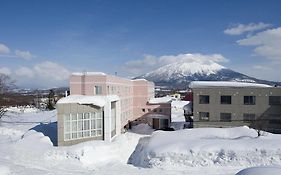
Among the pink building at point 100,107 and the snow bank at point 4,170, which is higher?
the pink building at point 100,107

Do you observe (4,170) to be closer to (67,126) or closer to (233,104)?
(67,126)

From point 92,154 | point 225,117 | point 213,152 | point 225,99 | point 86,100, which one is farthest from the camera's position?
point 225,117

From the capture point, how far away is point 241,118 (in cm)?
3241

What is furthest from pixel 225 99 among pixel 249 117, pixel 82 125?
pixel 82 125

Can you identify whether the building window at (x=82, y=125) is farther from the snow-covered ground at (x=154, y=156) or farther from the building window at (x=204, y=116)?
the building window at (x=204, y=116)

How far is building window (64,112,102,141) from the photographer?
26.4m

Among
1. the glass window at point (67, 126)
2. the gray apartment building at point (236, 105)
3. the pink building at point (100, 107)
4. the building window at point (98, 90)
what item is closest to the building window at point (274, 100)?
the gray apartment building at point (236, 105)

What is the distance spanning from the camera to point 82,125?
27047mm

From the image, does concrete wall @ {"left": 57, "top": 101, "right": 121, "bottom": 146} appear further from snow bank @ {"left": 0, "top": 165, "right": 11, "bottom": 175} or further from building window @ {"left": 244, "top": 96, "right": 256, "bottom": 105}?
building window @ {"left": 244, "top": 96, "right": 256, "bottom": 105}

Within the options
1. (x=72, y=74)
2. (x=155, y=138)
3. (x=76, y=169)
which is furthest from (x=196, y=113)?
(x=76, y=169)

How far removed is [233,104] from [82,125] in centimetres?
1612

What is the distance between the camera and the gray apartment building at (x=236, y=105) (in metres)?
31.6

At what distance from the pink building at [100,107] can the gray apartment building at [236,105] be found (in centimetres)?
888

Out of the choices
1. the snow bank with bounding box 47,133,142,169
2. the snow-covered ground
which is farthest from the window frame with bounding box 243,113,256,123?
the snow bank with bounding box 47,133,142,169
